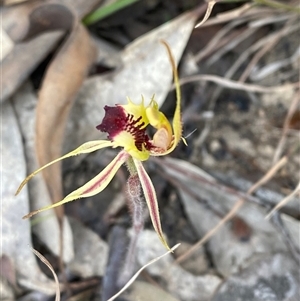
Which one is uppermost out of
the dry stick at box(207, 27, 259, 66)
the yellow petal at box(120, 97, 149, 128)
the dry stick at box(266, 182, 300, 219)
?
the yellow petal at box(120, 97, 149, 128)

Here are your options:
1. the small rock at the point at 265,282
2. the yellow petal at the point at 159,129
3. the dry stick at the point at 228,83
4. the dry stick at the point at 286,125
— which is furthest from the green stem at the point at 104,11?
the small rock at the point at 265,282

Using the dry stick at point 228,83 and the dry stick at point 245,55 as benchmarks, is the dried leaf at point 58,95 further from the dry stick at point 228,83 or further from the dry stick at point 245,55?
the dry stick at point 245,55

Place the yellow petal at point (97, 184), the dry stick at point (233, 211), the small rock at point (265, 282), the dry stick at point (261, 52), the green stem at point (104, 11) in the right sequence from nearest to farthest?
the yellow petal at point (97, 184)
the small rock at point (265, 282)
the dry stick at point (233, 211)
the green stem at point (104, 11)
the dry stick at point (261, 52)

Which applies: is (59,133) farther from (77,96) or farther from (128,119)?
(128,119)

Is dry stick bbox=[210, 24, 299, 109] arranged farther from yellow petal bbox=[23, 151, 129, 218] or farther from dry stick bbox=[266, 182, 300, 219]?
yellow petal bbox=[23, 151, 129, 218]

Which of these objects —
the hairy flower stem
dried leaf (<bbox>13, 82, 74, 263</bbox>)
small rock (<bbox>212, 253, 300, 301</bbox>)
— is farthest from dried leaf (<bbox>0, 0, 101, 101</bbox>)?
small rock (<bbox>212, 253, 300, 301</bbox>)

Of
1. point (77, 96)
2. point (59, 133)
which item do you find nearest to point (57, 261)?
point (59, 133)
